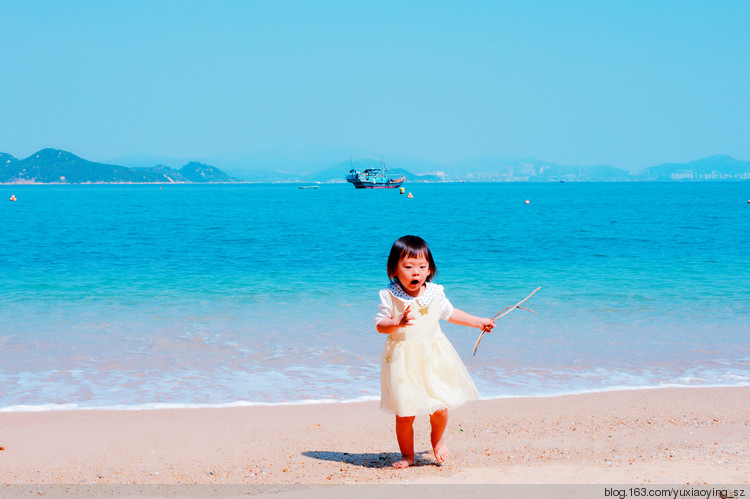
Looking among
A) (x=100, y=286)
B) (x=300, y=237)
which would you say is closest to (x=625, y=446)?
(x=100, y=286)

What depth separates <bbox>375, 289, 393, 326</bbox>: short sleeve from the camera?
4.23 m

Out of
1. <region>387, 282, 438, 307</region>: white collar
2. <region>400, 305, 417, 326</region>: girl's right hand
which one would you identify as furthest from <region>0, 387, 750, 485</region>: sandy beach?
<region>387, 282, 438, 307</region>: white collar

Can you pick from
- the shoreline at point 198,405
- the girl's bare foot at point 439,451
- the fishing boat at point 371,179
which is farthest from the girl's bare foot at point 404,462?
the fishing boat at point 371,179

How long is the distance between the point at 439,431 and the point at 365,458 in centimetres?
71

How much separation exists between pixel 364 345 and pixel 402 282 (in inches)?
201

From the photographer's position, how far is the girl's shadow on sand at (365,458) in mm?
4637

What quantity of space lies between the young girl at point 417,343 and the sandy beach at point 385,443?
1.61 feet

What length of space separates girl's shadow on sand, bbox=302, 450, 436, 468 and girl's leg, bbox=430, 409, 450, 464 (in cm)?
13

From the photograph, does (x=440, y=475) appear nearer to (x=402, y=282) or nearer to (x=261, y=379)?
(x=402, y=282)

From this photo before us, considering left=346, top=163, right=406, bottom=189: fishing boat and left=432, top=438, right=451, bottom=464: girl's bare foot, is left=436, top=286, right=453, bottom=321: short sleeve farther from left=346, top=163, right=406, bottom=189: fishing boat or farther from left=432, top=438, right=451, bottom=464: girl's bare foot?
left=346, top=163, right=406, bottom=189: fishing boat

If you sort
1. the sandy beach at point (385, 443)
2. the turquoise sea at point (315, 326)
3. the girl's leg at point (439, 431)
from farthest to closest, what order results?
the turquoise sea at point (315, 326)
the girl's leg at point (439, 431)
the sandy beach at point (385, 443)

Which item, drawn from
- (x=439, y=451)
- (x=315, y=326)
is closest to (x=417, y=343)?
(x=439, y=451)

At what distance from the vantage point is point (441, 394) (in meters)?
4.28

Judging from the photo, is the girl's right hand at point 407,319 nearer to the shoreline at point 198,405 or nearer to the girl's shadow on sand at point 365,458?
the girl's shadow on sand at point 365,458
